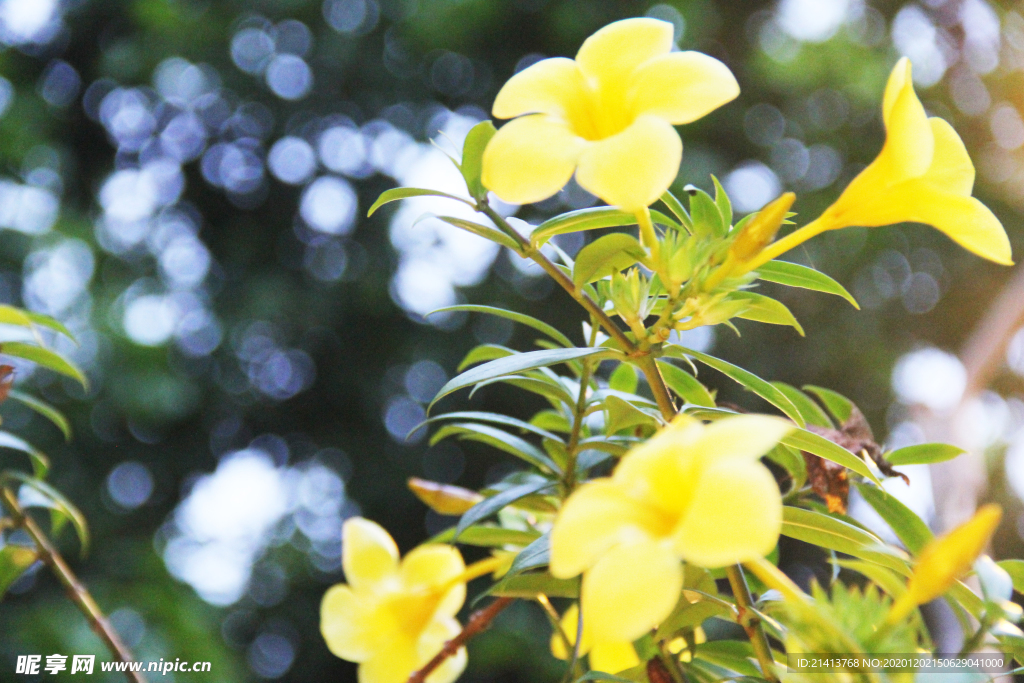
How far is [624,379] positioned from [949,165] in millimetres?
239

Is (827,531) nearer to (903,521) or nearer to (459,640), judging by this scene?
(903,521)

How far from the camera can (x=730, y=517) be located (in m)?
0.18

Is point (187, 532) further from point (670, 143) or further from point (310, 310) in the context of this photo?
point (670, 143)

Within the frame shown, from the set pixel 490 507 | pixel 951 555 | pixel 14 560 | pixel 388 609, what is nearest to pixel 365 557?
pixel 388 609

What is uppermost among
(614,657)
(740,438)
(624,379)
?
(740,438)

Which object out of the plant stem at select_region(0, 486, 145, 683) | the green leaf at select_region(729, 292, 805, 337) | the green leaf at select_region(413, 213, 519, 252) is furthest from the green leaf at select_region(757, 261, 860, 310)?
the plant stem at select_region(0, 486, 145, 683)

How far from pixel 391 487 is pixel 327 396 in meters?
0.33

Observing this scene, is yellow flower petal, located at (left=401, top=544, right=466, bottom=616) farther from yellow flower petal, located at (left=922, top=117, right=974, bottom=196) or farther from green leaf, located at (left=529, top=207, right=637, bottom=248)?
yellow flower petal, located at (left=922, top=117, right=974, bottom=196)

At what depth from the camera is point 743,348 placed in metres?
1.99

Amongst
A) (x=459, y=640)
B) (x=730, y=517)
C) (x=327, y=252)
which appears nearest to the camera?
(x=730, y=517)

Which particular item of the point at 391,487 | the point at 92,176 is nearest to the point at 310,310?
the point at 391,487

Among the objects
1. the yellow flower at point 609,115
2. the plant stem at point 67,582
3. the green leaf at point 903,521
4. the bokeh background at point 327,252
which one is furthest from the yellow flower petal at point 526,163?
the bokeh background at point 327,252

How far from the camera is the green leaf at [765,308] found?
33 cm

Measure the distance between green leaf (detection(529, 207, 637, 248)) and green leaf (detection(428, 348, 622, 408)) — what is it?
5 cm
